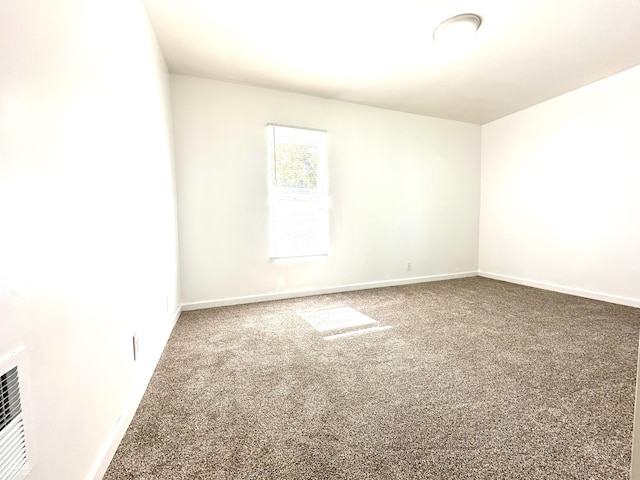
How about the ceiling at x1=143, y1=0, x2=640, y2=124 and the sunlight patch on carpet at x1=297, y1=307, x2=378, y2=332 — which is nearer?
the ceiling at x1=143, y1=0, x2=640, y2=124

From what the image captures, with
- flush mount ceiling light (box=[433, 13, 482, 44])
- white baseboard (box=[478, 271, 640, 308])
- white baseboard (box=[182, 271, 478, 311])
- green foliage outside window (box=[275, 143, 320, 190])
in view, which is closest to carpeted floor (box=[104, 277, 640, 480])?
white baseboard (box=[182, 271, 478, 311])

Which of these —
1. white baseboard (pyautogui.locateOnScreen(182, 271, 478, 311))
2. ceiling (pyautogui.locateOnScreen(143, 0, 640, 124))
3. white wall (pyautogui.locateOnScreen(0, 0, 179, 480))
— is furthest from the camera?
white baseboard (pyautogui.locateOnScreen(182, 271, 478, 311))

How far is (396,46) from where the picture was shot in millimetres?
2615

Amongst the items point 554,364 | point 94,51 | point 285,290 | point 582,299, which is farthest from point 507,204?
point 94,51

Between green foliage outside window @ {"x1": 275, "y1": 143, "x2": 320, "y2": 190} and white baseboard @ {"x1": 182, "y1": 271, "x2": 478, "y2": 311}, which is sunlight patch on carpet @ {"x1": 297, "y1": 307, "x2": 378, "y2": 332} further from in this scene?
green foliage outside window @ {"x1": 275, "y1": 143, "x2": 320, "y2": 190}

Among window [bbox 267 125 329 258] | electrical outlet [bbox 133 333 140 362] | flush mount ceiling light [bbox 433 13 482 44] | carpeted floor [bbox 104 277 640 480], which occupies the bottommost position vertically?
carpeted floor [bbox 104 277 640 480]

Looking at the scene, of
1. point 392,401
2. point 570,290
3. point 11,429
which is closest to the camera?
point 11,429

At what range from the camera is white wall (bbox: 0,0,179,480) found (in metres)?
0.72

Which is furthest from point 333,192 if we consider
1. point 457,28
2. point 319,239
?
point 457,28

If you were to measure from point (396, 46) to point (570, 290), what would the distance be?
382cm

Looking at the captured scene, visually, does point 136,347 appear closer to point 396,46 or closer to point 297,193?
point 297,193

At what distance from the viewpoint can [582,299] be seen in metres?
3.47

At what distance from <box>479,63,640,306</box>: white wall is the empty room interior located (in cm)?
3

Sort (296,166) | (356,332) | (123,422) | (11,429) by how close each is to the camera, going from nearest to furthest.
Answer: (11,429), (123,422), (356,332), (296,166)
